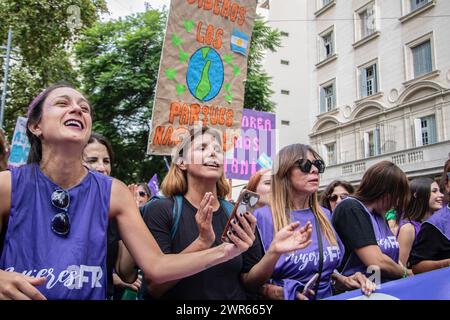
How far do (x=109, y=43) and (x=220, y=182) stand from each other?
40.2 ft

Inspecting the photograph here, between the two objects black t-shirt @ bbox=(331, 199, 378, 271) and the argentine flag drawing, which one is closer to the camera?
black t-shirt @ bbox=(331, 199, 378, 271)

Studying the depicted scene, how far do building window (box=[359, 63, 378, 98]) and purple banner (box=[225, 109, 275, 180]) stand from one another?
10761mm

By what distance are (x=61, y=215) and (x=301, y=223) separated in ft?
4.64

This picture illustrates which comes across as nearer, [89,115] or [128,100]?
[89,115]

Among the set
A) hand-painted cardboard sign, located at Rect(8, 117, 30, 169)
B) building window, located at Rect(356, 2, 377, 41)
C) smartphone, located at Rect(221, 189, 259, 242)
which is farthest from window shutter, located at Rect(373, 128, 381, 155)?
smartphone, located at Rect(221, 189, 259, 242)

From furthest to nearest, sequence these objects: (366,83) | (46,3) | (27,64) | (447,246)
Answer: (366,83) → (27,64) → (46,3) → (447,246)

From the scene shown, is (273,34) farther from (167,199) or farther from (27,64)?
(167,199)

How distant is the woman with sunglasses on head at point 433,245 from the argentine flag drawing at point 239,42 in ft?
6.37

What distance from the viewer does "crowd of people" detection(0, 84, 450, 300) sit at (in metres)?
1.48

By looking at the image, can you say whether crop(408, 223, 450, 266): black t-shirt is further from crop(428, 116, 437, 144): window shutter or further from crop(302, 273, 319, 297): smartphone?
crop(428, 116, 437, 144): window shutter

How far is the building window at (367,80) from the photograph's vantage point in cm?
1497

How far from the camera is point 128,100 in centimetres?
1324

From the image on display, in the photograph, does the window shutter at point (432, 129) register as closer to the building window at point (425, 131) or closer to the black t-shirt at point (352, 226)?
the building window at point (425, 131)
